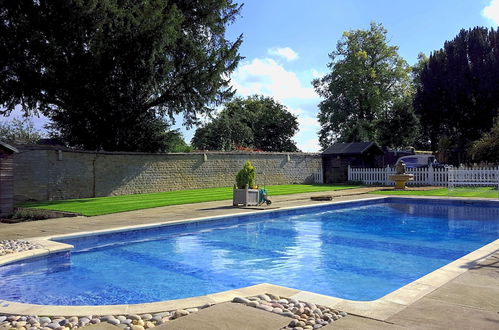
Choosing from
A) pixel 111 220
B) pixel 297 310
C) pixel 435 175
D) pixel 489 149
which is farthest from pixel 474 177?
pixel 297 310

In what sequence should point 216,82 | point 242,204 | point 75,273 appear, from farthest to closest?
point 216,82
point 242,204
point 75,273

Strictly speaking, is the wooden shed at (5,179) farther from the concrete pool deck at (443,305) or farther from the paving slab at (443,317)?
the paving slab at (443,317)

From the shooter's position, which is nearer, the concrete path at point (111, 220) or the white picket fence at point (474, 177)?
the concrete path at point (111, 220)

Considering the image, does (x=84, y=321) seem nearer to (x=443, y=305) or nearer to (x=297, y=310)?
(x=297, y=310)

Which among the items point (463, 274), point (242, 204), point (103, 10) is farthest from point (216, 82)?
point (463, 274)

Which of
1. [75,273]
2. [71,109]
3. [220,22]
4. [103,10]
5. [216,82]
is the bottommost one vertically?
[75,273]

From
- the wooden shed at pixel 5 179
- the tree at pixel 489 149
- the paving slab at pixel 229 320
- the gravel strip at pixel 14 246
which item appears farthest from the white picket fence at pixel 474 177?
the paving slab at pixel 229 320

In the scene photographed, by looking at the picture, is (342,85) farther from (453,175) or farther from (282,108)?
(453,175)

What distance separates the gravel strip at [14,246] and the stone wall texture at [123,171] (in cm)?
891

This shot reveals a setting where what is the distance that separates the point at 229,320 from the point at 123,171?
1561 centimetres

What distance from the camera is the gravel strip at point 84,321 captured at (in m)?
3.38

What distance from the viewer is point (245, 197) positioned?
13.0 meters

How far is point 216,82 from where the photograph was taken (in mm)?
20625

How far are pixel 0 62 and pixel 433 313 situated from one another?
1919cm
